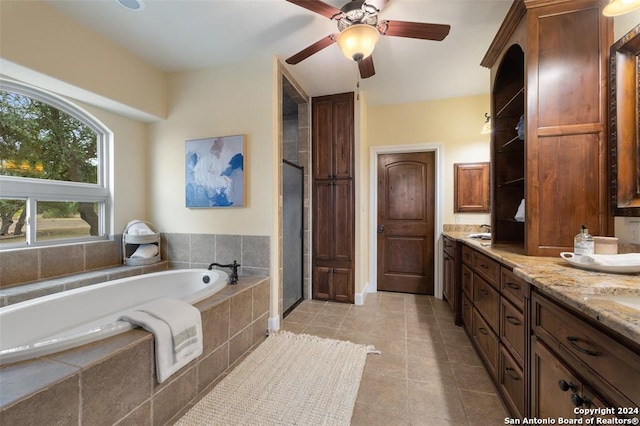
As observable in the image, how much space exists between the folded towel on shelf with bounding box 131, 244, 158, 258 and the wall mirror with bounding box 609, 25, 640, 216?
363 centimetres

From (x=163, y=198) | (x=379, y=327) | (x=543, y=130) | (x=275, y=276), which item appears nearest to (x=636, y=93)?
(x=543, y=130)

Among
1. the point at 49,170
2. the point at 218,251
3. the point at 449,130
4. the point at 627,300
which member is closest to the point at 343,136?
the point at 449,130

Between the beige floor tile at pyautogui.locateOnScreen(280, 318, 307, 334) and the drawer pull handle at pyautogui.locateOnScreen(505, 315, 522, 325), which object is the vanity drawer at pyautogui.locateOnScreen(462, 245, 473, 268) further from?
the beige floor tile at pyautogui.locateOnScreen(280, 318, 307, 334)

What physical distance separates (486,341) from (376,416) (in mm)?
950

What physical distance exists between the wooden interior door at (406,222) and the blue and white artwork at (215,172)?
79.0 inches

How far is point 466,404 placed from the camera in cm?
147

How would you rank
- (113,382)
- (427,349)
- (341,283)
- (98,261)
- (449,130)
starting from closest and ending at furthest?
(113,382) < (427,349) < (98,261) < (341,283) < (449,130)

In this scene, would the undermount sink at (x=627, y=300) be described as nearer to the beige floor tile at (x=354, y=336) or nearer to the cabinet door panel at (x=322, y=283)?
the beige floor tile at (x=354, y=336)

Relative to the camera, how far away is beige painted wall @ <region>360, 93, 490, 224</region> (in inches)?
125

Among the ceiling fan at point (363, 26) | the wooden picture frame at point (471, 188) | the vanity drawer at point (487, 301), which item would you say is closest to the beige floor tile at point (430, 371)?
the vanity drawer at point (487, 301)

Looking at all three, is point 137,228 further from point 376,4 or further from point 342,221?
point 376,4

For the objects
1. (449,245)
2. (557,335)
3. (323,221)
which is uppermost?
(323,221)

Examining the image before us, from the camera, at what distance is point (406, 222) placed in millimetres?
3455

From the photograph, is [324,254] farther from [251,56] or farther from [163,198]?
[251,56]
